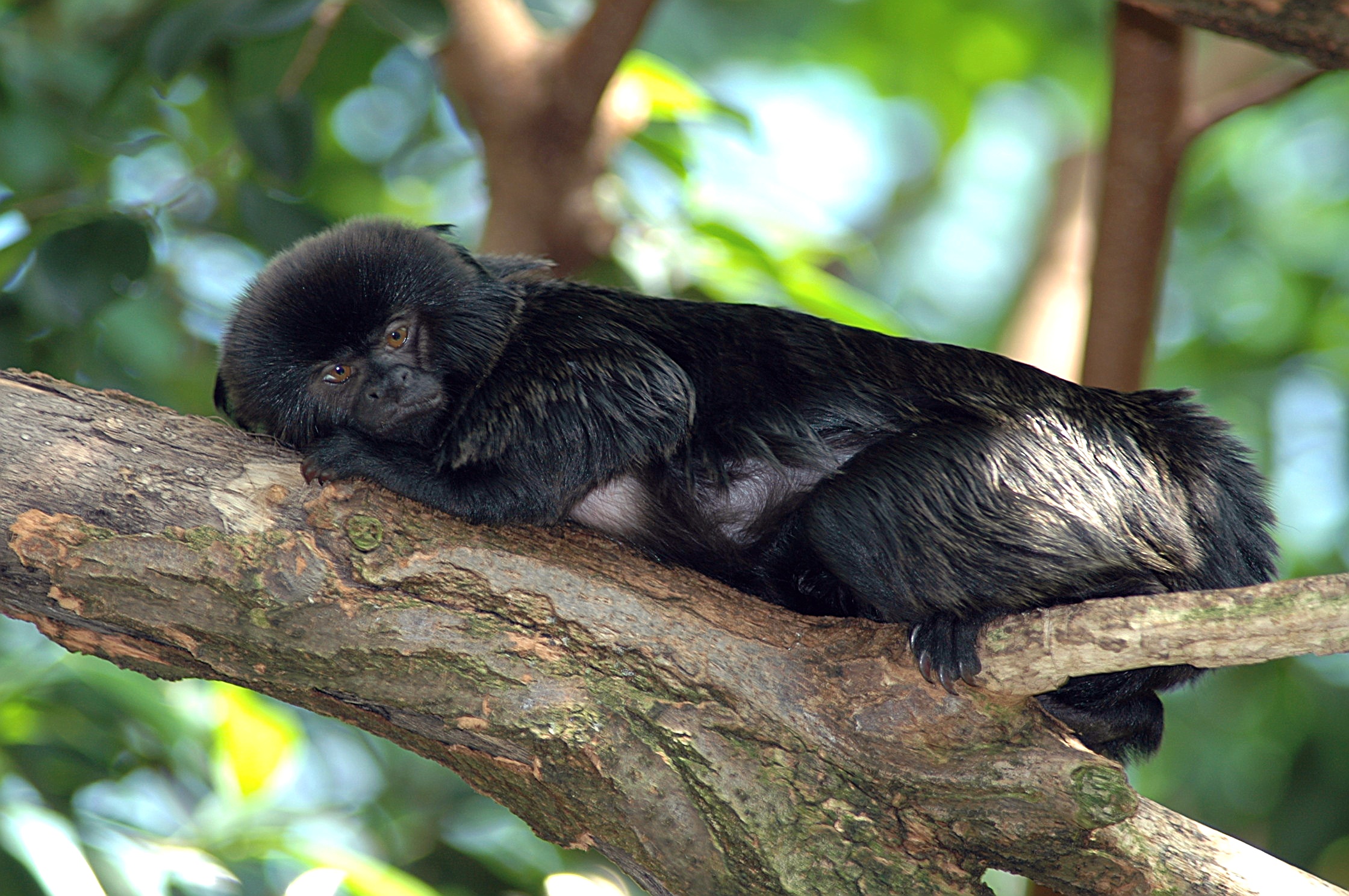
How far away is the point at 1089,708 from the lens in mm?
2689

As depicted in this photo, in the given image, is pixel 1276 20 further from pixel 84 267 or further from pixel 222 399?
pixel 84 267

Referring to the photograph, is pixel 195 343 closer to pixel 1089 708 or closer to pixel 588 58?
pixel 588 58

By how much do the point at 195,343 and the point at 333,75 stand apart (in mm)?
1382

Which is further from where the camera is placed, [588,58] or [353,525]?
[588,58]

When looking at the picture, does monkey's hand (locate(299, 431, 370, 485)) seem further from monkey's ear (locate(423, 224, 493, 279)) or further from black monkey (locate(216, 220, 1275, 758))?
monkey's ear (locate(423, 224, 493, 279))

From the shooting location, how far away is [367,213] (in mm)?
4699

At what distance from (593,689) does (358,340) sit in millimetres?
1098

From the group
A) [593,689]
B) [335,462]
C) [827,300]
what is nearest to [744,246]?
[827,300]

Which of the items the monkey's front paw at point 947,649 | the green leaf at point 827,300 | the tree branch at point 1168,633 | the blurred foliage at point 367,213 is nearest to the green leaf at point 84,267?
the blurred foliage at point 367,213

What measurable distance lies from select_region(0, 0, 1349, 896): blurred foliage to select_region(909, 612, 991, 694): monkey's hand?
1.16 m

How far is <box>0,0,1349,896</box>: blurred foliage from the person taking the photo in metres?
3.50

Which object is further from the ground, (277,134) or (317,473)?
(277,134)

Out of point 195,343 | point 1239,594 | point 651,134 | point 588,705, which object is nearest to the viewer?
point 1239,594

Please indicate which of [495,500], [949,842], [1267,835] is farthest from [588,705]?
[1267,835]
